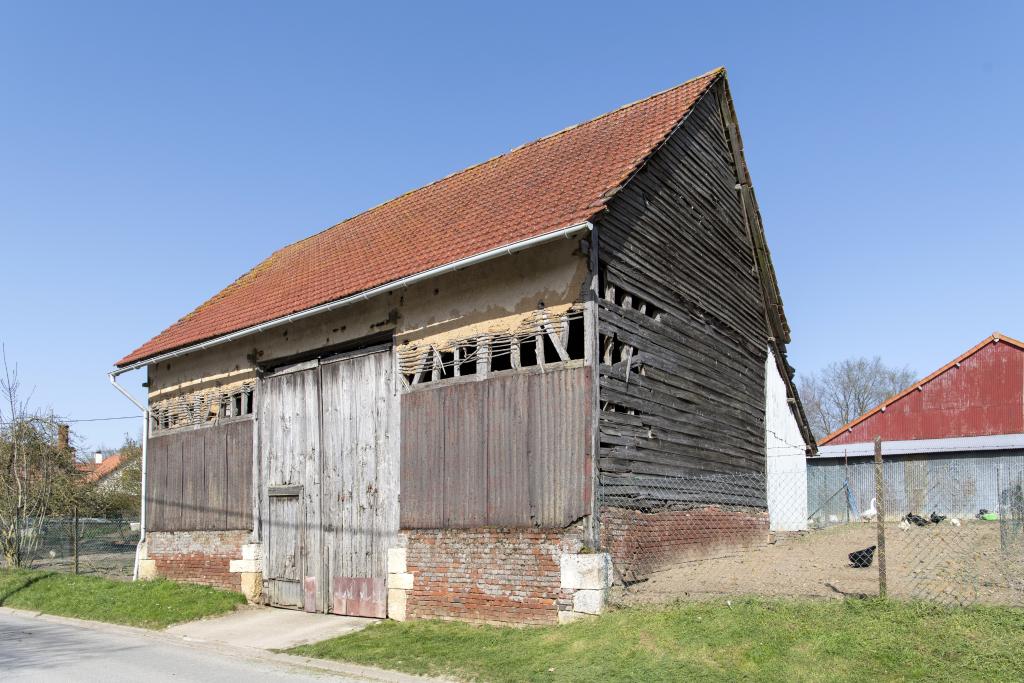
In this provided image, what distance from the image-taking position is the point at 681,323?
44.7 ft

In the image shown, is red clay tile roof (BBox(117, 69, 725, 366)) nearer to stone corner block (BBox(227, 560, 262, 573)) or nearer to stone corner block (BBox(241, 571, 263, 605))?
stone corner block (BBox(227, 560, 262, 573))

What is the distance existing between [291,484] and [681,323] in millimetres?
7408

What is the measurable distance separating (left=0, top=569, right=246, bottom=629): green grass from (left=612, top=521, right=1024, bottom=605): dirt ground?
827 cm

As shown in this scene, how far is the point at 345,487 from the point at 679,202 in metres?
7.23

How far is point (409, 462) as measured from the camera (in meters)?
12.8

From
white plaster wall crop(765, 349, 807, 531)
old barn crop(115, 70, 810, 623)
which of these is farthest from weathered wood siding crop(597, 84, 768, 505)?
white plaster wall crop(765, 349, 807, 531)

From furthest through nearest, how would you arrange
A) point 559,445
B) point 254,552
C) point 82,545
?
point 82,545 < point 254,552 < point 559,445

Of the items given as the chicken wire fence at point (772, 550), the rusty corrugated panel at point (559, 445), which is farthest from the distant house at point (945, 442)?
the rusty corrugated panel at point (559, 445)

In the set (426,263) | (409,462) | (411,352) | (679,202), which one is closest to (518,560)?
(409,462)

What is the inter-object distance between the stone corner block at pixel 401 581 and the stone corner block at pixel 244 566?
4.04 metres

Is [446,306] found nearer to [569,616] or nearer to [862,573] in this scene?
[569,616]

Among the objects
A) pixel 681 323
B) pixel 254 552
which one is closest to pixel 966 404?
pixel 681 323

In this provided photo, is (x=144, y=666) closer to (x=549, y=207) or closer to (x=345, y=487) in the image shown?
(x=345, y=487)

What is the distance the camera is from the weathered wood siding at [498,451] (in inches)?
424
